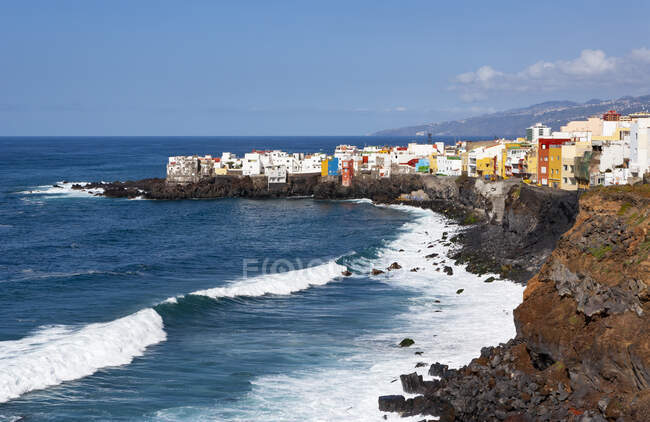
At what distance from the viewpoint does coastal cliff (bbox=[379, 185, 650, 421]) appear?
1691 centimetres

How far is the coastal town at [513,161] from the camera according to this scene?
4634 centimetres

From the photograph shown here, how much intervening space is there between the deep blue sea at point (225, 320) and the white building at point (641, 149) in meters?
12.3

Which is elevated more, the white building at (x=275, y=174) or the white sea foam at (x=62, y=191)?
the white building at (x=275, y=174)

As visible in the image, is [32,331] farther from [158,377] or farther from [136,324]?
[158,377]

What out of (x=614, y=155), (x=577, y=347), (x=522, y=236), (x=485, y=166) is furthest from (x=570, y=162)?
(x=577, y=347)

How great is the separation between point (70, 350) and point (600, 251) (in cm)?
1860

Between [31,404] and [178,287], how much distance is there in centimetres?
1682

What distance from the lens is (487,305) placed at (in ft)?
106

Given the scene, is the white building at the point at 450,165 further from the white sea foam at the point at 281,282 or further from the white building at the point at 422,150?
the white sea foam at the point at 281,282

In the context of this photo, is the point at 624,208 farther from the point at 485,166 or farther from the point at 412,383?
the point at 485,166

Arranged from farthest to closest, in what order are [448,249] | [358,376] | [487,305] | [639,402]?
→ 1. [448,249]
2. [487,305]
3. [358,376]
4. [639,402]

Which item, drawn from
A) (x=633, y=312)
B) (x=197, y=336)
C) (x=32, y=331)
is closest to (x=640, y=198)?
(x=633, y=312)

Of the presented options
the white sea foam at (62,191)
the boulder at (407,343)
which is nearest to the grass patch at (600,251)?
the boulder at (407,343)

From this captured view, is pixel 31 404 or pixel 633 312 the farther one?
pixel 31 404
